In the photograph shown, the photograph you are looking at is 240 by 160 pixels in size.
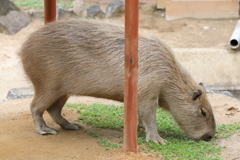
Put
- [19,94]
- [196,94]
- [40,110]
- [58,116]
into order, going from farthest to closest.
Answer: [19,94] < [58,116] < [40,110] < [196,94]

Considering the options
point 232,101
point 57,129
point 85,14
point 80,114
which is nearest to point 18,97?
point 80,114

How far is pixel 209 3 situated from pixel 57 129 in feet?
29.5

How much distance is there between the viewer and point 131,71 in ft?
14.3

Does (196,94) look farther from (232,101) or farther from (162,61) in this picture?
(232,101)

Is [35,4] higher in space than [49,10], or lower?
lower

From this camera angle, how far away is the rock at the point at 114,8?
44.4 feet

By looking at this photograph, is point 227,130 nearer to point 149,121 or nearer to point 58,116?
point 149,121

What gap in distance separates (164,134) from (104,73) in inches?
49.7

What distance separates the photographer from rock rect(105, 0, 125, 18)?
1353cm

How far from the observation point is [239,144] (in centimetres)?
500

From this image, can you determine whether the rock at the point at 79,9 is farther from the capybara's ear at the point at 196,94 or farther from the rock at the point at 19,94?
the capybara's ear at the point at 196,94

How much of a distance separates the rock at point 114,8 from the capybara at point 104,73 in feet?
27.1

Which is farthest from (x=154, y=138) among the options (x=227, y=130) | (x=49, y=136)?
(x=49, y=136)

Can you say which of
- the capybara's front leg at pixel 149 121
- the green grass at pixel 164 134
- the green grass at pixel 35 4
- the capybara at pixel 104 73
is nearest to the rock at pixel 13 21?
→ the green grass at pixel 35 4
